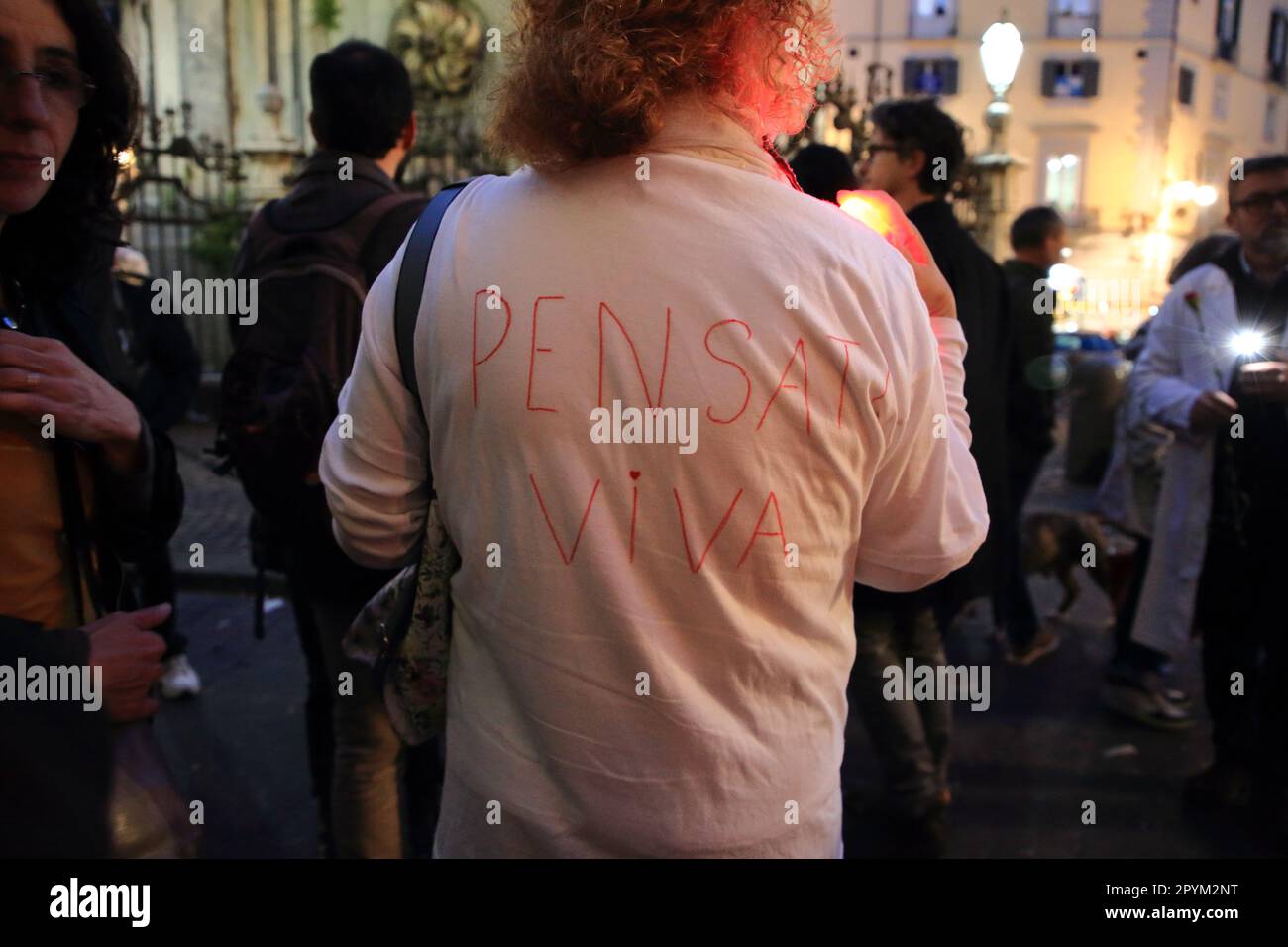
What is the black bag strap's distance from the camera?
1408 mm

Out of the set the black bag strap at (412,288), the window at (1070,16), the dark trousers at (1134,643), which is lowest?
the dark trousers at (1134,643)

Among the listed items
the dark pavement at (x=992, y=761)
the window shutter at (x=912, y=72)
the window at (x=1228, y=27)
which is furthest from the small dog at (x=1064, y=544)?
the window at (x=1228, y=27)

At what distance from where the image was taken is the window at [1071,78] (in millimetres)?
31312

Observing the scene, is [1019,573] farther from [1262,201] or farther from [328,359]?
[328,359]

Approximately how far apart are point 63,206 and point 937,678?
9.49ft

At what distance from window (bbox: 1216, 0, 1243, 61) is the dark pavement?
34.1 meters

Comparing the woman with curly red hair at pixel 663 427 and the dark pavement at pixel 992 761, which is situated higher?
the woman with curly red hair at pixel 663 427

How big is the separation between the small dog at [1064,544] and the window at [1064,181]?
2969cm

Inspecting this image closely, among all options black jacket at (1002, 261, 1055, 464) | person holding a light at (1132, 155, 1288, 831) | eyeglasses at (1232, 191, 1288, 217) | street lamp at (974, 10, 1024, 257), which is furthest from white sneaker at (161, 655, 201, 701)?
street lamp at (974, 10, 1024, 257)

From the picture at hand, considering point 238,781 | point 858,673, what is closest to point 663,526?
point 858,673

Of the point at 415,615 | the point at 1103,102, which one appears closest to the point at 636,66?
the point at 415,615

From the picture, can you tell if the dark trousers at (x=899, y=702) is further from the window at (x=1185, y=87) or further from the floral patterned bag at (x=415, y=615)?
the window at (x=1185, y=87)

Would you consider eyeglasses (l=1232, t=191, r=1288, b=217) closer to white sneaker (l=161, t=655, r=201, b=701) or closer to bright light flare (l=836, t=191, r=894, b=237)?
bright light flare (l=836, t=191, r=894, b=237)

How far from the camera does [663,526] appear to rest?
1.34m
